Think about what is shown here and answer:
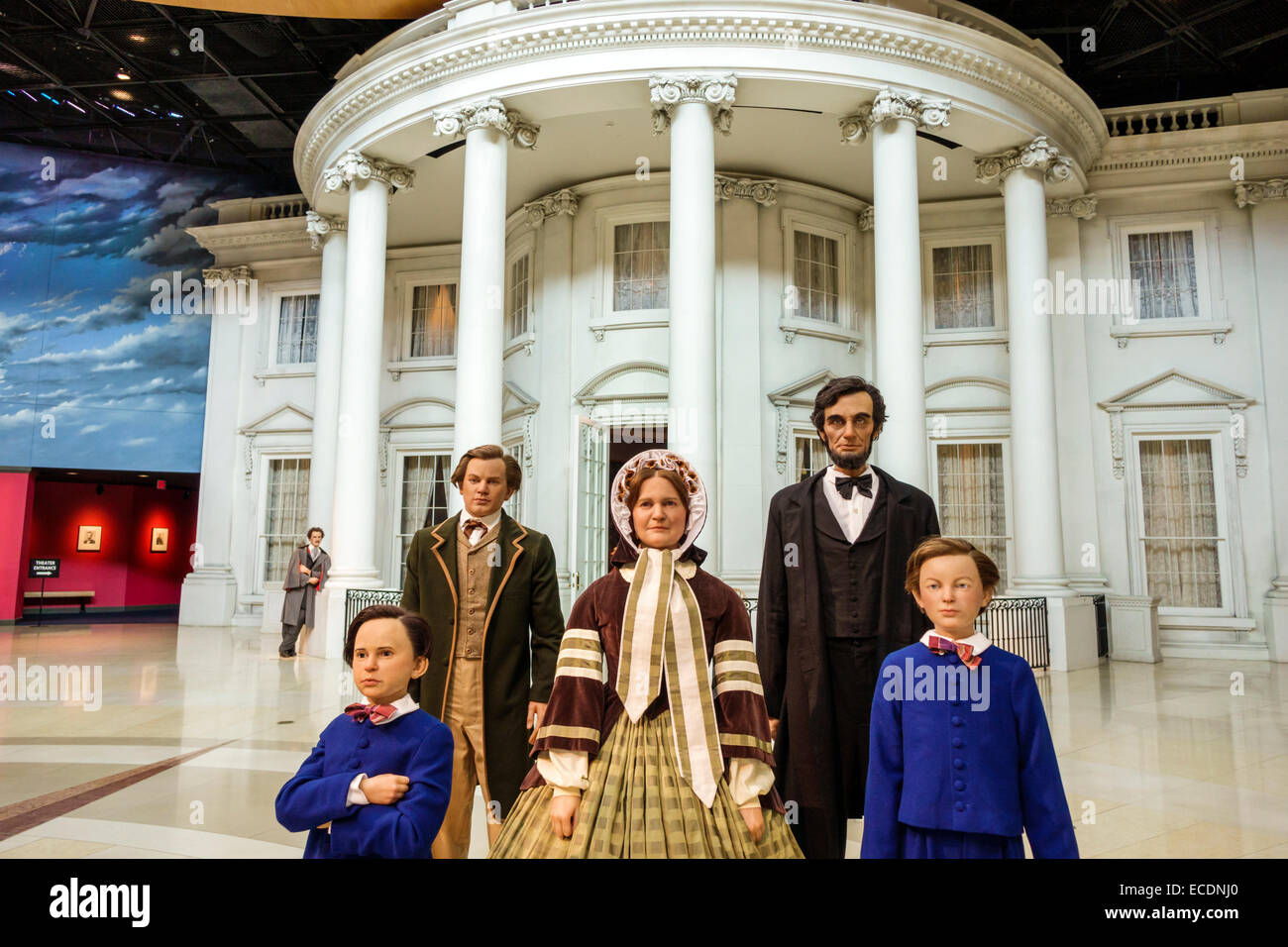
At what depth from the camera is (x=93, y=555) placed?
19000 mm

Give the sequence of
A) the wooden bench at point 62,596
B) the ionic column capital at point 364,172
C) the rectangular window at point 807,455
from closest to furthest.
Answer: the ionic column capital at point 364,172
the rectangular window at point 807,455
the wooden bench at point 62,596

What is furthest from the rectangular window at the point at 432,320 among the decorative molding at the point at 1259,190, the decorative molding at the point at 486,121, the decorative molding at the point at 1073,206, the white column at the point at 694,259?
the decorative molding at the point at 1259,190

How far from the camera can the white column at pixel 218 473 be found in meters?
14.8

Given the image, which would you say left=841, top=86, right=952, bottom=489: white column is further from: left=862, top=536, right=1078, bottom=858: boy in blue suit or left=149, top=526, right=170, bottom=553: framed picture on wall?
left=149, top=526, right=170, bottom=553: framed picture on wall

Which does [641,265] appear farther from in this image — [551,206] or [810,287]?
[810,287]

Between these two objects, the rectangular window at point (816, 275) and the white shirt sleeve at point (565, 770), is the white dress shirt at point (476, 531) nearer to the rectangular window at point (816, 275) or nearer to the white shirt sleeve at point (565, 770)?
the white shirt sleeve at point (565, 770)

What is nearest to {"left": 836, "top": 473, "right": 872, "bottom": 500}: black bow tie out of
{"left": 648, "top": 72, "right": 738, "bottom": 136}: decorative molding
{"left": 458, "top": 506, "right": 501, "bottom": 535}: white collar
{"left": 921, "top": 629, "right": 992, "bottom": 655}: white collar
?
{"left": 921, "top": 629, "right": 992, "bottom": 655}: white collar

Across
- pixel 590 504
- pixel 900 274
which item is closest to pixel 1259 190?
pixel 900 274

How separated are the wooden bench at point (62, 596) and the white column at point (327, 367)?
30.7ft

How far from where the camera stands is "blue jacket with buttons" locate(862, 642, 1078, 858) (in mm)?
2020

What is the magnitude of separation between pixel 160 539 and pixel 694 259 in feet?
58.4

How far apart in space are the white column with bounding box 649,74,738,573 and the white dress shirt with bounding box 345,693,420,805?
6.36 metres
